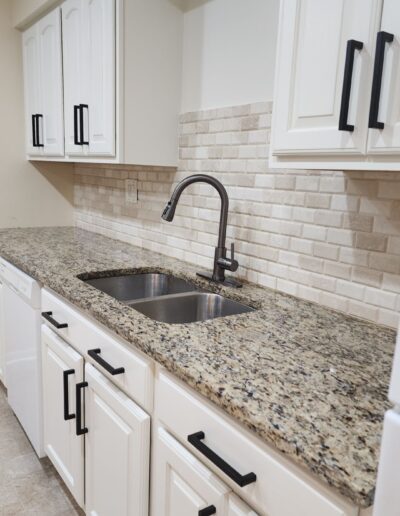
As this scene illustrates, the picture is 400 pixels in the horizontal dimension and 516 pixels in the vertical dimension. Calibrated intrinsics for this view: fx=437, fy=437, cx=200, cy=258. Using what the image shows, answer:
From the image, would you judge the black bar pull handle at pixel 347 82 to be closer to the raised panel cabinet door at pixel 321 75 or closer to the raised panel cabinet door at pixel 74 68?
the raised panel cabinet door at pixel 321 75

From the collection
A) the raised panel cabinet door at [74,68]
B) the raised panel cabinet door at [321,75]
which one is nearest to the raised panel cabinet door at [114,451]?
the raised panel cabinet door at [321,75]

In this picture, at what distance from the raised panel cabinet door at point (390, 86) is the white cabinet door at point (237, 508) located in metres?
0.75

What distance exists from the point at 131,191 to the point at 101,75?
67 cm

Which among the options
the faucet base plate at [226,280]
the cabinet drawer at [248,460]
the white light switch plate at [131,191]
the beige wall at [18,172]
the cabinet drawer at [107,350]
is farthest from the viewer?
the beige wall at [18,172]

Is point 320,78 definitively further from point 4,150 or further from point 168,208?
point 4,150

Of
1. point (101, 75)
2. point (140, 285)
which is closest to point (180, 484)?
point (140, 285)

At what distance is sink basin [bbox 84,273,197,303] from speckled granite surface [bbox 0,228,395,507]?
0.18m

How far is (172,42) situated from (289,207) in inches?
39.8

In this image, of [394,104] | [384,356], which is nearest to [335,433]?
[384,356]

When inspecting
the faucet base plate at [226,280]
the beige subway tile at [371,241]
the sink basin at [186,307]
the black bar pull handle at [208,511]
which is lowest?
the black bar pull handle at [208,511]

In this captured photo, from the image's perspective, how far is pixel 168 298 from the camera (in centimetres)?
168

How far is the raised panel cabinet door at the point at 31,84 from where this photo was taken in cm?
258

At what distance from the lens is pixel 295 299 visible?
1519 millimetres

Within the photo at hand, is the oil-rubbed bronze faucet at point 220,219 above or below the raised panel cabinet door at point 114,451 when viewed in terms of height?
above
